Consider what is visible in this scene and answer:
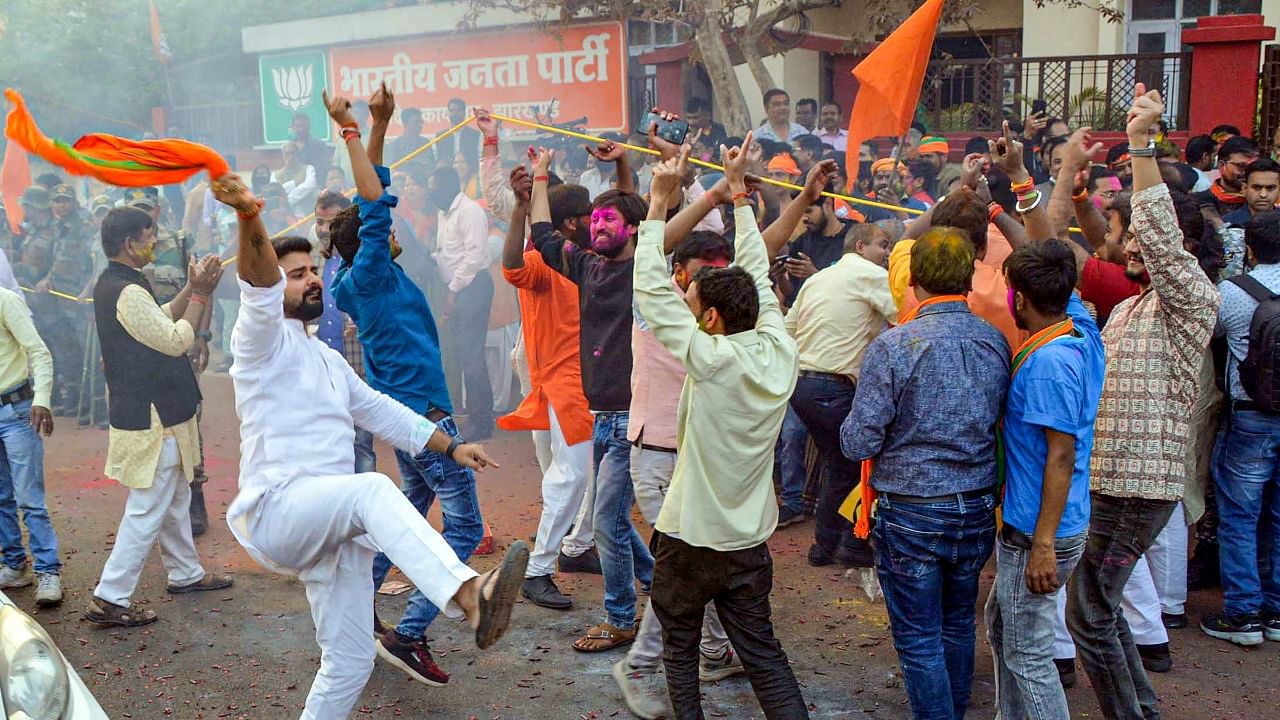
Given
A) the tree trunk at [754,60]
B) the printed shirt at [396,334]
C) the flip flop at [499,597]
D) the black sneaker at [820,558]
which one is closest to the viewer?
the flip flop at [499,597]

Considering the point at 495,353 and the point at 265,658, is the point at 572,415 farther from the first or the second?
the point at 495,353

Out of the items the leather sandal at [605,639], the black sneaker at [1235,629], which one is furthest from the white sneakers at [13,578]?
the black sneaker at [1235,629]

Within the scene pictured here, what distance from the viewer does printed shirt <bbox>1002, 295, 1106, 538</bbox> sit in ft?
12.5

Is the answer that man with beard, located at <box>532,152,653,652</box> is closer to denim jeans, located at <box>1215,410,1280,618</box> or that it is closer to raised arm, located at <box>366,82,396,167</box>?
raised arm, located at <box>366,82,396,167</box>

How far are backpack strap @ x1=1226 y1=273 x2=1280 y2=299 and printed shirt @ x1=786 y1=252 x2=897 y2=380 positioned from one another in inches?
62.6

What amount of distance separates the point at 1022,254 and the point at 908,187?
6130 mm

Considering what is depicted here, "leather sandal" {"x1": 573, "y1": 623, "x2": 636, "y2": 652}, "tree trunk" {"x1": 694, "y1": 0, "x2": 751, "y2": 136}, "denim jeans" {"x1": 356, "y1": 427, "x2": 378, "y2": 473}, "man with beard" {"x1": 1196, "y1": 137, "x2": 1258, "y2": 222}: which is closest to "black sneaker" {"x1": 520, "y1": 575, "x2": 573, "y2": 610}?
"leather sandal" {"x1": 573, "y1": 623, "x2": 636, "y2": 652}

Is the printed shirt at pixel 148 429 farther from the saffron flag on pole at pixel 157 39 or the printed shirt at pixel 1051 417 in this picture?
the saffron flag on pole at pixel 157 39

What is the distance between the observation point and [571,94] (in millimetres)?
15062

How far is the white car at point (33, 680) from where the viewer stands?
3.02m

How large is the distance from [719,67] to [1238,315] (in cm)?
835

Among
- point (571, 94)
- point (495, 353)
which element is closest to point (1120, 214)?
point (495, 353)

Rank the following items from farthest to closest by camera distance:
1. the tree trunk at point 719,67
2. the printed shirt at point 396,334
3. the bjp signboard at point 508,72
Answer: the bjp signboard at point 508,72, the tree trunk at point 719,67, the printed shirt at point 396,334

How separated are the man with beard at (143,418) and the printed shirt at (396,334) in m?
1.00
